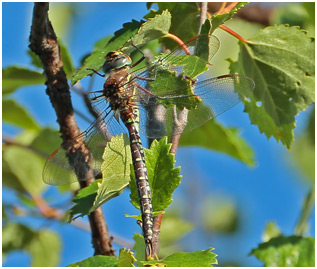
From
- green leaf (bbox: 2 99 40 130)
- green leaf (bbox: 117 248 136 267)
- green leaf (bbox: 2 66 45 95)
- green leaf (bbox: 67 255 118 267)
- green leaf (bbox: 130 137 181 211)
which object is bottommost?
green leaf (bbox: 117 248 136 267)

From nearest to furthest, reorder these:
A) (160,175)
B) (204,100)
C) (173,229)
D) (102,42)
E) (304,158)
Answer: (160,175) → (204,100) → (102,42) → (173,229) → (304,158)

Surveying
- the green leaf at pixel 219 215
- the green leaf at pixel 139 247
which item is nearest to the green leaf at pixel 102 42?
the green leaf at pixel 139 247

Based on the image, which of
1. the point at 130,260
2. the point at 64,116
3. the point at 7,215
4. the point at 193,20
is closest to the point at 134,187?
the point at 130,260

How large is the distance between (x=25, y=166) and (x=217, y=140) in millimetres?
1180

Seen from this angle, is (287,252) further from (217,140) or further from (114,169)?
(114,169)

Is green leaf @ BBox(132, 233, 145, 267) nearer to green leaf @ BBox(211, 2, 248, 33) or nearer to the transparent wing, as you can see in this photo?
the transparent wing

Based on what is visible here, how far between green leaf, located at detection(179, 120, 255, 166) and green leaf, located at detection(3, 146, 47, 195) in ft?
3.38

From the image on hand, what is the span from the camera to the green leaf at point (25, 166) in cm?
327

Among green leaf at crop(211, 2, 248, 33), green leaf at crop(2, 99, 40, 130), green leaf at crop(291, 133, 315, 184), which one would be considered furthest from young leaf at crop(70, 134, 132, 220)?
green leaf at crop(291, 133, 315, 184)

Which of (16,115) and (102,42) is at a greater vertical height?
(16,115)

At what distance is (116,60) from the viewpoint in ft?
6.80

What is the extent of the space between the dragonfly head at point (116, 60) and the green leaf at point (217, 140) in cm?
70

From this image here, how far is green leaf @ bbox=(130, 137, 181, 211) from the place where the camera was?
1.67 m

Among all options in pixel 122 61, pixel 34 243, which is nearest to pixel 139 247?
pixel 122 61
